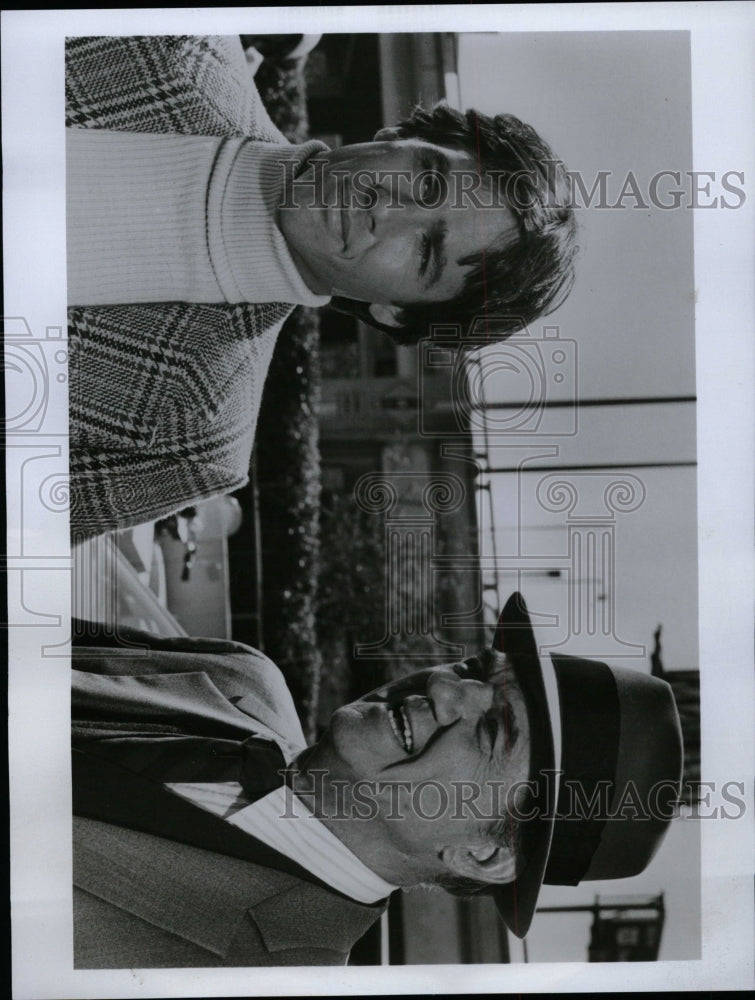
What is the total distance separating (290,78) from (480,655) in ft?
3.10

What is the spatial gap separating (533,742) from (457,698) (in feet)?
0.45

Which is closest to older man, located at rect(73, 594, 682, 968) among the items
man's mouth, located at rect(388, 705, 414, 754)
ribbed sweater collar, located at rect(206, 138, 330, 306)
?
man's mouth, located at rect(388, 705, 414, 754)

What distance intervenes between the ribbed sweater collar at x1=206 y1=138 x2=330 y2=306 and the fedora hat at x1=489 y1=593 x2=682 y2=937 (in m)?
0.64

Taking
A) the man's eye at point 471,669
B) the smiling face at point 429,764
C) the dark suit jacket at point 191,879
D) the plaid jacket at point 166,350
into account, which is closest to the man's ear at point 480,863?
the smiling face at point 429,764

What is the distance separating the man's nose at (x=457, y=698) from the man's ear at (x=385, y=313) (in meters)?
0.56

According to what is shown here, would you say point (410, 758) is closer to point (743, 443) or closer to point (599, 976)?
point (599, 976)

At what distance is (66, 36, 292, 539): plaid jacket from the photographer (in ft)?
4.58

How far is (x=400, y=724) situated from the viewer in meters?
1.41

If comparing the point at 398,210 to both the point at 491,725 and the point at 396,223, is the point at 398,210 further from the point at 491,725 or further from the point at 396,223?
the point at 491,725

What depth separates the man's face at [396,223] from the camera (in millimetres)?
1395

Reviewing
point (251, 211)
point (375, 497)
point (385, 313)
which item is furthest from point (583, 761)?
point (251, 211)

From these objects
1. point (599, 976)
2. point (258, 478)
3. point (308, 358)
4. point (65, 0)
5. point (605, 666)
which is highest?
point (65, 0)

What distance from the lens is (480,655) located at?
141 cm

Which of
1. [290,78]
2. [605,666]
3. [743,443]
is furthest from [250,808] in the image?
[290,78]
